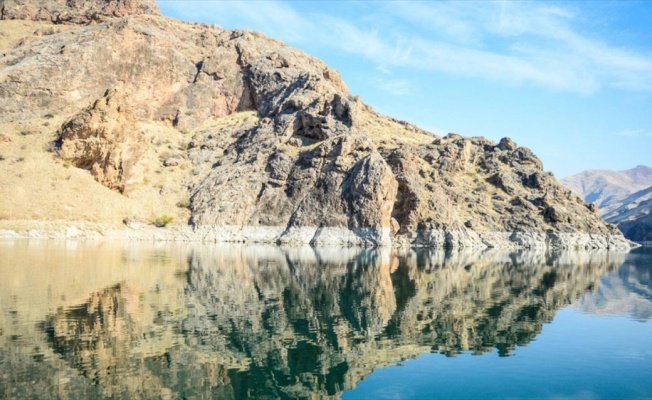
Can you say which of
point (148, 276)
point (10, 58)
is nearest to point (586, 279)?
point (148, 276)

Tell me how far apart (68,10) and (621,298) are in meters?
156

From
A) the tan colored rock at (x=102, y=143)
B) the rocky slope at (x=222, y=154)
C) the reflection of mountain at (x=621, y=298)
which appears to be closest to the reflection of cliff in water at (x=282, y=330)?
the reflection of mountain at (x=621, y=298)

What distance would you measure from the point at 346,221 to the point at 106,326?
248 ft

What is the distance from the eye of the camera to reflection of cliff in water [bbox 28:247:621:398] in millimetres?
16250

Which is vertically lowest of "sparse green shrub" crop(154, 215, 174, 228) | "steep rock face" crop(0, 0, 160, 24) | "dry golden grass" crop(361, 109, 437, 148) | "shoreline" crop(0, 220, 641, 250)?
"shoreline" crop(0, 220, 641, 250)

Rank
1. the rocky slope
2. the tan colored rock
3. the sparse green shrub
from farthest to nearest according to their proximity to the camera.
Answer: the rocky slope, the tan colored rock, the sparse green shrub

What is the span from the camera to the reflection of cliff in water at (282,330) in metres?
16.2

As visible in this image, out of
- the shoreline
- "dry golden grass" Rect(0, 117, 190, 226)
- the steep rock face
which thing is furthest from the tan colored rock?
the steep rock face

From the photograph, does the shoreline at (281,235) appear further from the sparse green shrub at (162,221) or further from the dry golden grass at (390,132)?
the dry golden grass at (390,132)

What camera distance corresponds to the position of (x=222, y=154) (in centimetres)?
11675

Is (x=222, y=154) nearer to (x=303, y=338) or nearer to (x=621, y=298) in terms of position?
(x=621, y=298)

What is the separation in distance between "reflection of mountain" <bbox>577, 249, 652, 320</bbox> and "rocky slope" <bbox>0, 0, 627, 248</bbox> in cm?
4720

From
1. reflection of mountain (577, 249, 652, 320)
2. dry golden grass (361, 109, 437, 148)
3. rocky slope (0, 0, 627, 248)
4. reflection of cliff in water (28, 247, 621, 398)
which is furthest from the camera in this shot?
dry golden grass (361, 109, 437, 148)

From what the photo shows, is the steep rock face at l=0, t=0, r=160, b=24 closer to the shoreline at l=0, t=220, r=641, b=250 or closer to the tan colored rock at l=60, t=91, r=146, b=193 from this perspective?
the tan colored rock at l=60, t=91, r=146, b=193
